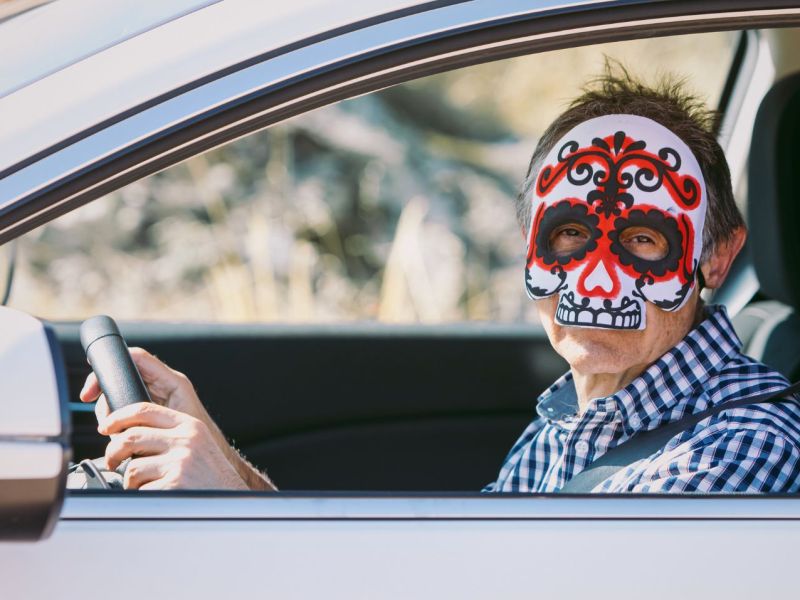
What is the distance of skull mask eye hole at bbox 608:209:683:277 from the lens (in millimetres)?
1943

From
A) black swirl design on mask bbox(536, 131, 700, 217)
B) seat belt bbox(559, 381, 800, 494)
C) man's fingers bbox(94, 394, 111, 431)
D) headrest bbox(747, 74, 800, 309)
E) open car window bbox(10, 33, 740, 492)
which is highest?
open car window bbox(10, 33, 740, 492)

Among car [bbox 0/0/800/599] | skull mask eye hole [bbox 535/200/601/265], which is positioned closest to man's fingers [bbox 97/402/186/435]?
car [bbox 0/0/800/599]

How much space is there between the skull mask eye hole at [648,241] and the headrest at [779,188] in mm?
742

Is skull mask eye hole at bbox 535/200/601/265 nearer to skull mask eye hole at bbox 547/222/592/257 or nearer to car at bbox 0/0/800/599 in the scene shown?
skull mask eye hole at bbox 547/222/592/257

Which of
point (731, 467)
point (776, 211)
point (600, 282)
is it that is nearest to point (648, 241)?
point (600, 282)

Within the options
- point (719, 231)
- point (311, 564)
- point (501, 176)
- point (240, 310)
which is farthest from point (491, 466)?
point (501, 176)

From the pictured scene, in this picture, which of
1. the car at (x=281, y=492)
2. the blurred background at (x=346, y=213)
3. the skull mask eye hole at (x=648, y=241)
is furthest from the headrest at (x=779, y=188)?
the blurred background at (x=346, y=213)

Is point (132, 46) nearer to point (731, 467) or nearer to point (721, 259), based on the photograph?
point (731, 467)

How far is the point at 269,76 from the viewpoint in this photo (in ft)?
4.57

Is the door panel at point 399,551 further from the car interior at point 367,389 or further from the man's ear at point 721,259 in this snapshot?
the car interior at point 367,389

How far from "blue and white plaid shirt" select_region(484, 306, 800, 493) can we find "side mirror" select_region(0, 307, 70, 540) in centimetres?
89

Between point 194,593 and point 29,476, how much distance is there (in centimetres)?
25

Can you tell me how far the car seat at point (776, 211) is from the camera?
259cm

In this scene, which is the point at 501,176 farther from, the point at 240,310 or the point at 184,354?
the point at 184,354
